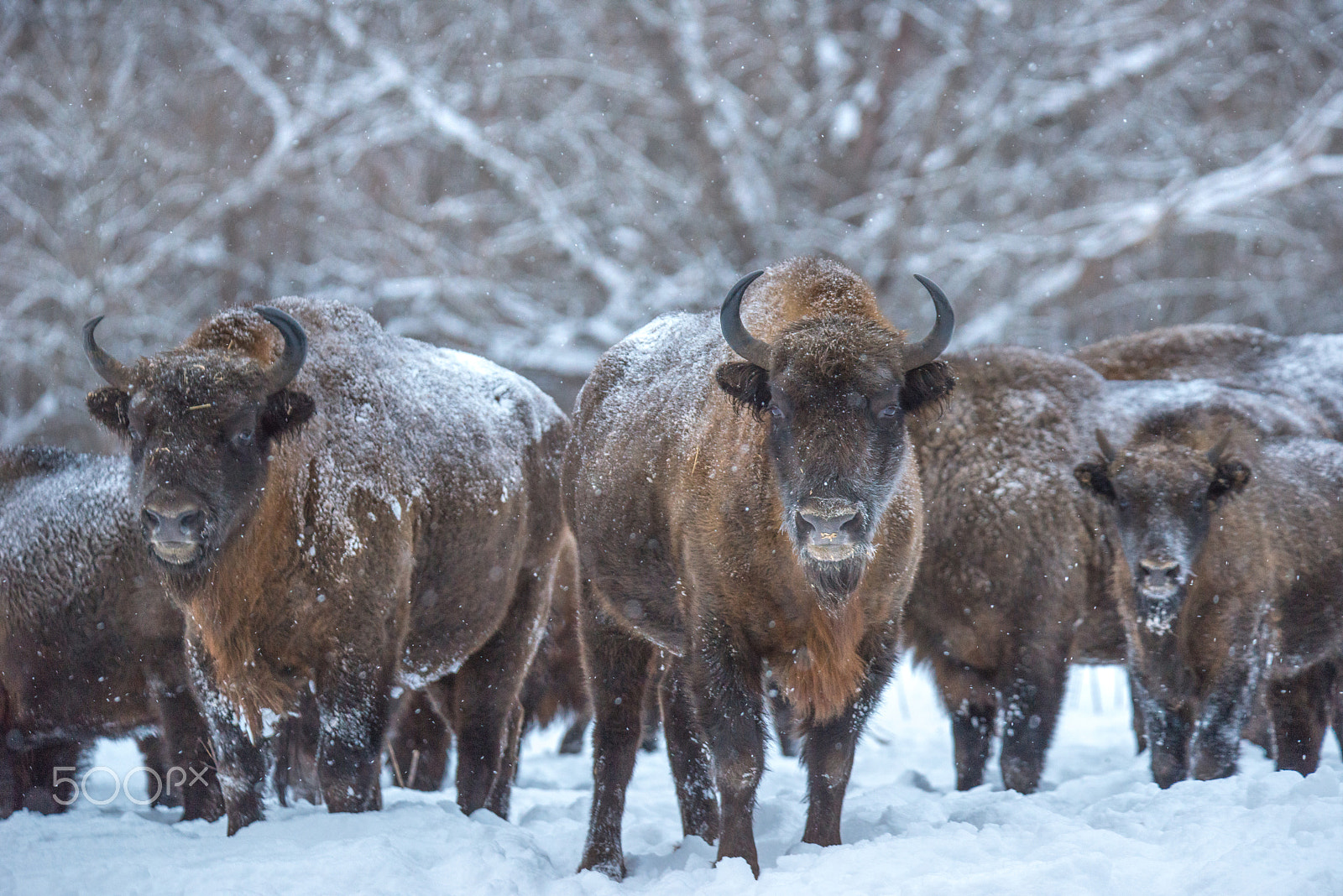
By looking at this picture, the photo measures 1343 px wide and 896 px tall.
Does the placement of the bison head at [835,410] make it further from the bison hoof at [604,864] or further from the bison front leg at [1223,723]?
the bison front leg at [1223,723]

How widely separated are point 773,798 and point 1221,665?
236 centimetres

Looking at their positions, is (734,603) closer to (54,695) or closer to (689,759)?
(689,759)

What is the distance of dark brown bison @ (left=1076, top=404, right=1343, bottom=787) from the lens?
6328 millimetres

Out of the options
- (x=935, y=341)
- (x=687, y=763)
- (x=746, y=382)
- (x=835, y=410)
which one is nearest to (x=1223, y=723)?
(x=687, y=763)

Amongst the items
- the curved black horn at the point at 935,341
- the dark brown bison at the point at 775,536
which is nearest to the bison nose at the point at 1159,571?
the dark brown bison at the point at 775,536

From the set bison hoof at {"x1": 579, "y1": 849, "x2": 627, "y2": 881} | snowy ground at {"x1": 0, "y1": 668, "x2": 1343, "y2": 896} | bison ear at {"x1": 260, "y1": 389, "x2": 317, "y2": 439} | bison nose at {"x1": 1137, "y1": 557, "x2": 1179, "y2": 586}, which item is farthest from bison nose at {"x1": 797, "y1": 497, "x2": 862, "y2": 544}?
bison nose at {"x1": 1137, "y1": 557, "x2": 1179, "y2": 586}

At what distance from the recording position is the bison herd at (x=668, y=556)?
4730mm

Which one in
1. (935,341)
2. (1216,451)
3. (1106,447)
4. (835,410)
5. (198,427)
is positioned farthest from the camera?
(1106,447)

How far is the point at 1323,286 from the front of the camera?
21766 mm

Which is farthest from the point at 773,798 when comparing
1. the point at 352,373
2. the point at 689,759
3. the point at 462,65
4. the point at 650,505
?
the point at 462,65

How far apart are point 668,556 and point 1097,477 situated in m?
2.64

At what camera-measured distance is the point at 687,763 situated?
18.9 ft

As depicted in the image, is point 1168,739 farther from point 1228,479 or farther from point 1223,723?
point 1228,479

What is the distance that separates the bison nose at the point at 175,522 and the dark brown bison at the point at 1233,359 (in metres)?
6.54
